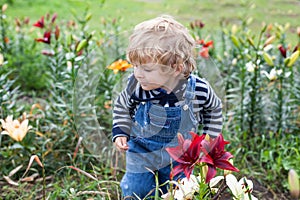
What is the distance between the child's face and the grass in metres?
3.59

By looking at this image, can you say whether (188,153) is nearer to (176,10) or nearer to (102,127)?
(102,127)

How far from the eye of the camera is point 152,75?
66.4 inches

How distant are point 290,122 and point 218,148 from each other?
1.65 meters

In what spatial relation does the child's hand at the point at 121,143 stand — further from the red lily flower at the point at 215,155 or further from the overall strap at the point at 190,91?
the red lily flower at the point at 215,155

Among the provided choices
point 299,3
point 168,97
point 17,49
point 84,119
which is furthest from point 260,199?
point 299,3

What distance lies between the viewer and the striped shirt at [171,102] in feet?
5.98

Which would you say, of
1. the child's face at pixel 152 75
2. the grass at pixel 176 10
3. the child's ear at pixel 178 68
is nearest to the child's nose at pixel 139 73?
the child's face at pixel 152 75

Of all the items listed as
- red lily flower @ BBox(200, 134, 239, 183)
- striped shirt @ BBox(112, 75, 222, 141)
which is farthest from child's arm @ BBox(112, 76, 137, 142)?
red lily flower @ BBox(200, 134, 239, 183)

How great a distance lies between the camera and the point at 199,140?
1284 millimetres

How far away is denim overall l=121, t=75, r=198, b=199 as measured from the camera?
5.98 feet

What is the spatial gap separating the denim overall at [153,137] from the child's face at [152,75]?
0.40 ft

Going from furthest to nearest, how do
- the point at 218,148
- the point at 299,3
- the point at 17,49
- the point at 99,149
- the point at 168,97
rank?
the point at 299,3 < the point at 17,49 < the point at 99,149 < the point at 168,97 < the point at 218,148

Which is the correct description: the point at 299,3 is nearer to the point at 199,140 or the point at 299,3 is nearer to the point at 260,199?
the point at 260,199

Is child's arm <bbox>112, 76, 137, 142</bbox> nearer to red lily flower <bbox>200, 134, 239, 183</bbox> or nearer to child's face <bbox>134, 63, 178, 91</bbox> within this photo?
child's face <bbox>134, 63, 178, 91</bbox>
